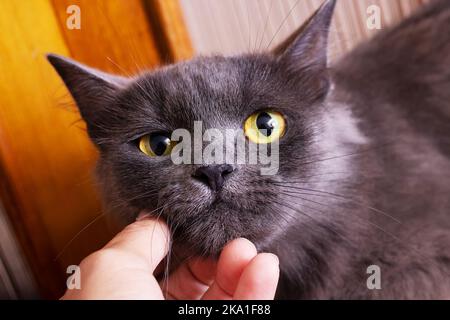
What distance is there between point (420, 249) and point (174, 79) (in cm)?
83

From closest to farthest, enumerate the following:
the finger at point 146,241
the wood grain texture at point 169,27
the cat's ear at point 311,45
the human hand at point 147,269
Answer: the human hand at point 147,269 → the finger at point 146,241 → the cat's ear at point 311,45 → the wood grain texture at point 169,27

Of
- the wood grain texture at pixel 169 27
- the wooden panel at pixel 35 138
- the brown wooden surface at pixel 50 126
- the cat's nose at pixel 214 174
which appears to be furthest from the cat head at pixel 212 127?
the wood grain texture at pixel 169 27

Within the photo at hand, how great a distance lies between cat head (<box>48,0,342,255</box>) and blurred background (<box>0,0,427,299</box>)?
0.20m

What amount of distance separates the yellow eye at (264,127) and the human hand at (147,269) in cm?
25

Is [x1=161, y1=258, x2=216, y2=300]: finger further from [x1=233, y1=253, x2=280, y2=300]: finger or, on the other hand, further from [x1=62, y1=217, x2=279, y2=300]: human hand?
[x1=233, y1=253, x2=280, y2=300]: finger

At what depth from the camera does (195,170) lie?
0.93m

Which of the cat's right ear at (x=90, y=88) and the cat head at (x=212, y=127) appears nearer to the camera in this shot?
the cat head at (x=212, y=127)

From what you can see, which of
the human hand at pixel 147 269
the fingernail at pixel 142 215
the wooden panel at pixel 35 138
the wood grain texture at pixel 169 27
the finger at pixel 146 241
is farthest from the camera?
the wood grain texture at pixel 169 27

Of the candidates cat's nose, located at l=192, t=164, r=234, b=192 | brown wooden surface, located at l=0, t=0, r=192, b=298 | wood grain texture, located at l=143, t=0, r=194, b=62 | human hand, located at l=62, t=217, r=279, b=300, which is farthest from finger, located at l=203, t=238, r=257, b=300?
wood grain texture, located at l=143, t=0, r=194, b=62

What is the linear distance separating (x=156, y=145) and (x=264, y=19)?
0.90 m

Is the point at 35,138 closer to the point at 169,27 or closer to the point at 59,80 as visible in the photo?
the point at 59,80

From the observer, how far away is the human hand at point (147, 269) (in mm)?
766

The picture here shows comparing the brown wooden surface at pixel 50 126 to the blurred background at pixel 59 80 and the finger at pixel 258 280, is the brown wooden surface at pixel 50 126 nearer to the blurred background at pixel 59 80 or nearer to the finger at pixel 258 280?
the blurred background at pixel 59 80

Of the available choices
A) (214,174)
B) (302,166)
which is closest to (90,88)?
(214,174)
